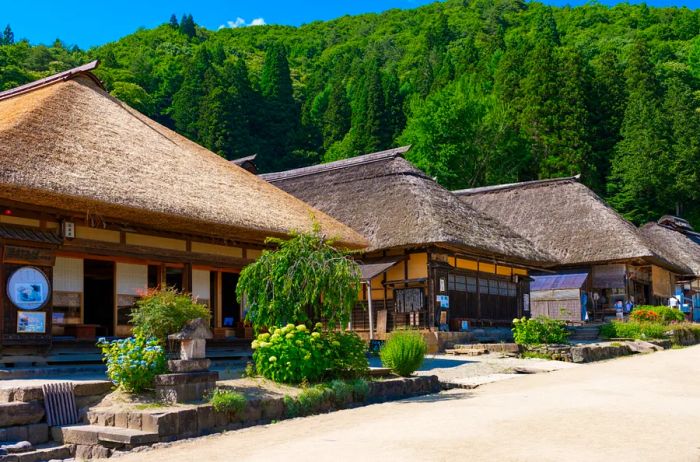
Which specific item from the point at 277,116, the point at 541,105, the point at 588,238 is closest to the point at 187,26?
the point at 277,116

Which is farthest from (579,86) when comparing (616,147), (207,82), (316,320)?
(316,320)

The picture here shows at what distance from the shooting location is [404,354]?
42.2 ft

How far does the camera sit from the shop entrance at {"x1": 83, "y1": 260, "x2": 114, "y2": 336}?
15141 mm

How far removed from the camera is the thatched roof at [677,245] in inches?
1470

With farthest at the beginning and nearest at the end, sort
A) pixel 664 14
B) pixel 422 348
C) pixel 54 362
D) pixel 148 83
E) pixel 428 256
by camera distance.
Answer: pixel 664 14 → pixel 148 83 → pixel 428 256 → pixel 422 348 → pixel 54 362

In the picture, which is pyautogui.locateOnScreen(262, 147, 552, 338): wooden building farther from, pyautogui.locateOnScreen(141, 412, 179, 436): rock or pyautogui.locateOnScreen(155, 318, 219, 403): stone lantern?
pyautogui.locateOnScreen(141, 412, 179, 436): rock

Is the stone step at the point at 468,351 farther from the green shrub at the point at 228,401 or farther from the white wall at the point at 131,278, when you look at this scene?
the green shrub at the point at 228,401

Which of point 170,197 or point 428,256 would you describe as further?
point 428,256

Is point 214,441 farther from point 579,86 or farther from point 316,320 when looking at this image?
point 579,86

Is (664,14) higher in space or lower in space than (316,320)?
higher

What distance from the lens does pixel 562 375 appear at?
14.3 metres

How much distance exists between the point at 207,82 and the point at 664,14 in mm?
49256

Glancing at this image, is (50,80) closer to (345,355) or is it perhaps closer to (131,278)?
(131,278)

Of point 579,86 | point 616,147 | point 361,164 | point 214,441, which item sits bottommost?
point 214,441
